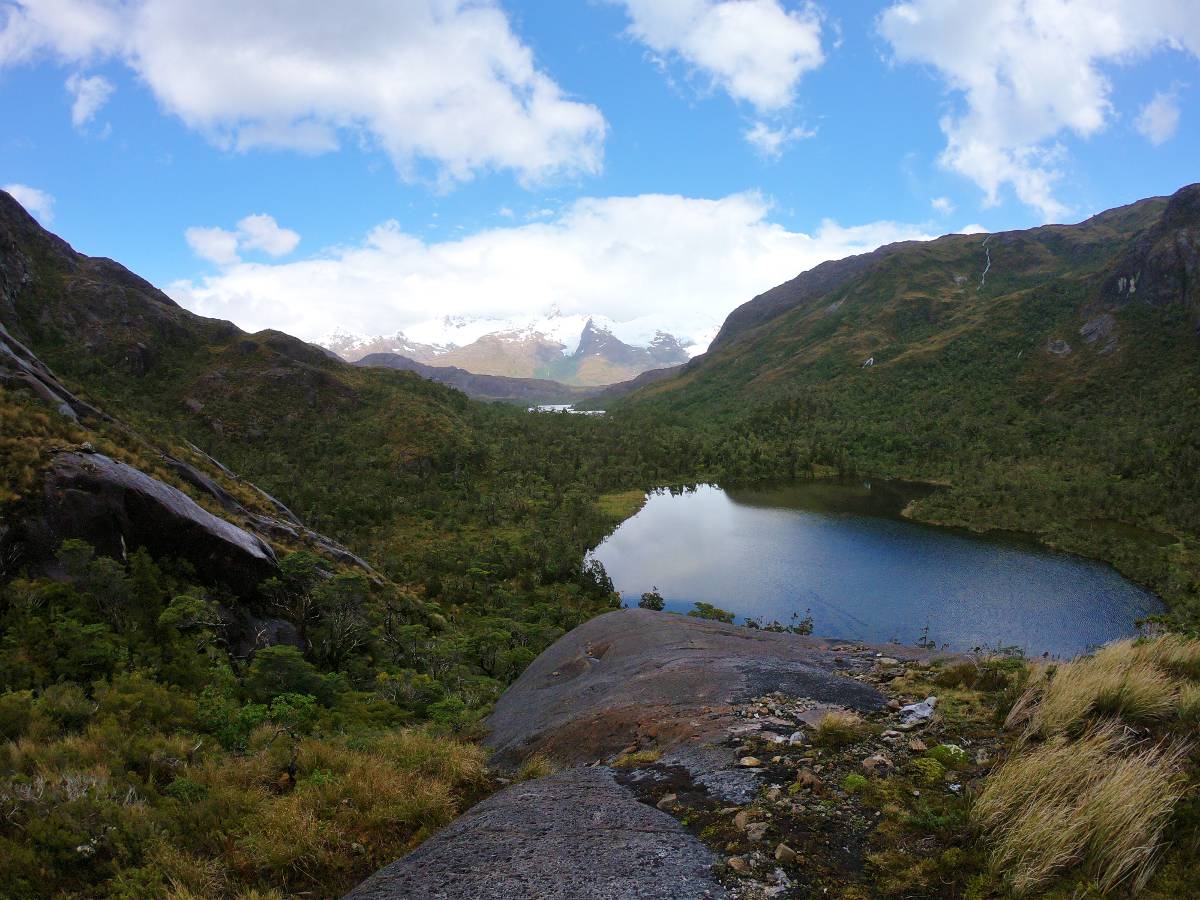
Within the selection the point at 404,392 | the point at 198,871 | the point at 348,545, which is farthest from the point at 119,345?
the point at 198,871

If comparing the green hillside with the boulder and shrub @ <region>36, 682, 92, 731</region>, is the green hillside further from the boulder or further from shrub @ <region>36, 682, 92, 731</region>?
shrub @ <region>36, 682, 92, 731</region>

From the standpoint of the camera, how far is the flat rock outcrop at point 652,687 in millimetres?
11141

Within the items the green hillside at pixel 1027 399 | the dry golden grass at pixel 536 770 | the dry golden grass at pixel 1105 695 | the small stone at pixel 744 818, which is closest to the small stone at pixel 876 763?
the dry golden grass at pixel 1105 695

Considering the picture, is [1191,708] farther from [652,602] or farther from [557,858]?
[652,602]

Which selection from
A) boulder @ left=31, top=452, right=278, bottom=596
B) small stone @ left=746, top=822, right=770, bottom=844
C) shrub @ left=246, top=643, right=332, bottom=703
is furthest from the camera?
boulder @ left=31, top=452, right=278, bottom=596

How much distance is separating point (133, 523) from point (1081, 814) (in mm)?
23191

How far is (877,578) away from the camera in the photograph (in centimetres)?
4712

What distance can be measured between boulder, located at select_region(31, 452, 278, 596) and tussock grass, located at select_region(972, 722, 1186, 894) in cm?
2165

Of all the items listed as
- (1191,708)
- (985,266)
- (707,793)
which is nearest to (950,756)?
(1191,708)

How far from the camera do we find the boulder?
54.6 ft

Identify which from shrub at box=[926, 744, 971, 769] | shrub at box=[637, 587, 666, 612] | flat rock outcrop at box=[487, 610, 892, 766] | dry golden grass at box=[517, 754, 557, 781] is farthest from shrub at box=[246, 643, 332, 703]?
shrub at box=[637, 587, 666, 612]

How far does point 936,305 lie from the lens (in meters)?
158

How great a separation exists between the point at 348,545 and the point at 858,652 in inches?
1827

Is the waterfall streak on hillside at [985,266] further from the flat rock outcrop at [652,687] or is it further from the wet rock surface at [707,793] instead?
the wet rock surface at [707,793]
